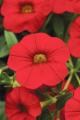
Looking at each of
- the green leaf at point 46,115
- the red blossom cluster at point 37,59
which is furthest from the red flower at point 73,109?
the green leaf at point 46,115

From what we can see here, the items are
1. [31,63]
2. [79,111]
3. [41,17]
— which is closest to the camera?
[79,111]

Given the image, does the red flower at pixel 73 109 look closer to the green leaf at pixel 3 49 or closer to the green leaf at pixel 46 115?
the green leaf at pixel 46 115

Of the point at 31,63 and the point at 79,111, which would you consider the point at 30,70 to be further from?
the point at 79,111

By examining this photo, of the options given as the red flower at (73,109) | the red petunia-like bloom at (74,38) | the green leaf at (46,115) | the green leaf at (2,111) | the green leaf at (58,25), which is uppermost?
the red petunia-like bloom at (74,38)

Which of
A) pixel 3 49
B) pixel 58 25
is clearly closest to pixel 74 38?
pixel 58 25

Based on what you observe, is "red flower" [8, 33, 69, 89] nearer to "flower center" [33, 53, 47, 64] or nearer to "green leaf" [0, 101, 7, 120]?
"flower center" [33, 53, 47, 64]

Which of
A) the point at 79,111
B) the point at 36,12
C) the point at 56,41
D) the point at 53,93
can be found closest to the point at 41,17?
the point at 36,12
